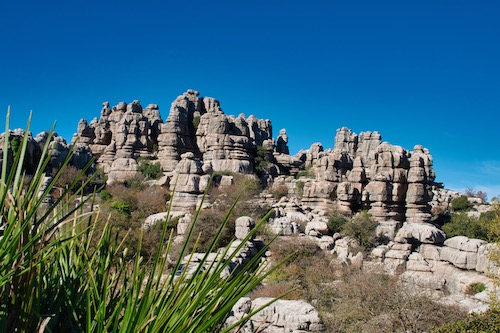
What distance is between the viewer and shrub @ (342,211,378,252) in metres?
13.8

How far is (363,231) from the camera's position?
14.2 m

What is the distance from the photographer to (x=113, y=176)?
23.3m

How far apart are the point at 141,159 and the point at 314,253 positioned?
1592cm

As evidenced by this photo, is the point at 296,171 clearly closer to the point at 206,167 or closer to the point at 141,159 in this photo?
the point at 206,167

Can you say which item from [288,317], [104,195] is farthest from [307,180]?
[288,317]

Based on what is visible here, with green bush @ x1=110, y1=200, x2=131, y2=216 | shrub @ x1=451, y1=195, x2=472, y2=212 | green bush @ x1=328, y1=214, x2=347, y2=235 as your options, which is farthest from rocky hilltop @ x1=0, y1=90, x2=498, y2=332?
green bush @ x1=110, y1=200, x2=131, y2=216

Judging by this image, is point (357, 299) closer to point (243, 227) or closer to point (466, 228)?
point (243, 227)

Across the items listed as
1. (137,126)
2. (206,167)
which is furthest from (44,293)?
(137,126)

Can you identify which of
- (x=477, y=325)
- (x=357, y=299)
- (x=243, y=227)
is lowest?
(x=357, y=299)

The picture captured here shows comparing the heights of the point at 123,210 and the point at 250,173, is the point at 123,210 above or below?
below

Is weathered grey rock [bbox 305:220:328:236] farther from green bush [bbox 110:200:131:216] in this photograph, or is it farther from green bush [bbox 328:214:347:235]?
green bush [bbox 110:200:131:216]

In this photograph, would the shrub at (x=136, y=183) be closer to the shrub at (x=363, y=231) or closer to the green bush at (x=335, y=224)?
the green bush at (x=335, y=224)

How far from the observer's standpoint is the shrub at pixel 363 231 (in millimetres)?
13812

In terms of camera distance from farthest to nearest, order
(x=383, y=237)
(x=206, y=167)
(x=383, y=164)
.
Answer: (x=206, y=167)
(x=383, y=164)
(x=383, y=237)
